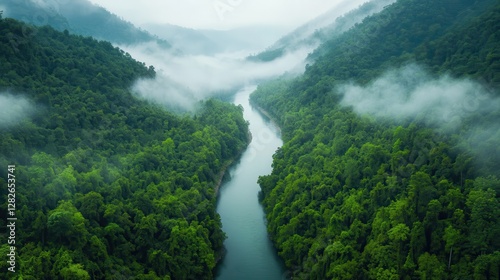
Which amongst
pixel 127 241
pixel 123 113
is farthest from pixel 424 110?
pixel 123 113

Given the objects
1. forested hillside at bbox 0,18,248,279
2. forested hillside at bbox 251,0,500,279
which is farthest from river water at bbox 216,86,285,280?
forested hillside at bbox 0,18,248,279

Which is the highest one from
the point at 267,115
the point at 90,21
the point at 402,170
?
the point at 90,21

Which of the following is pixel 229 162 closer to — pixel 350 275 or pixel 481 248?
pixel 350 275

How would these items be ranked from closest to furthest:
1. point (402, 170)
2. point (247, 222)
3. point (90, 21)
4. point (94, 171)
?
point (402, 170), point (94, 171), point (247, 222), point (90, 21)

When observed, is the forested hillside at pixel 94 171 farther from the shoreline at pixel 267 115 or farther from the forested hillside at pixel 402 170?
the shoreline at pixel 267 115

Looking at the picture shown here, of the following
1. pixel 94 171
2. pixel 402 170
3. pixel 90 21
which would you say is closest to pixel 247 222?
pixel 94 171

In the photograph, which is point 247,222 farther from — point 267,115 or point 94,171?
point 267,115

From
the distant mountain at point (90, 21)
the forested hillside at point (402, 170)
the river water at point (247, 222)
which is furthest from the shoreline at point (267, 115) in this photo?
the distant mountain at point (90, 21)
